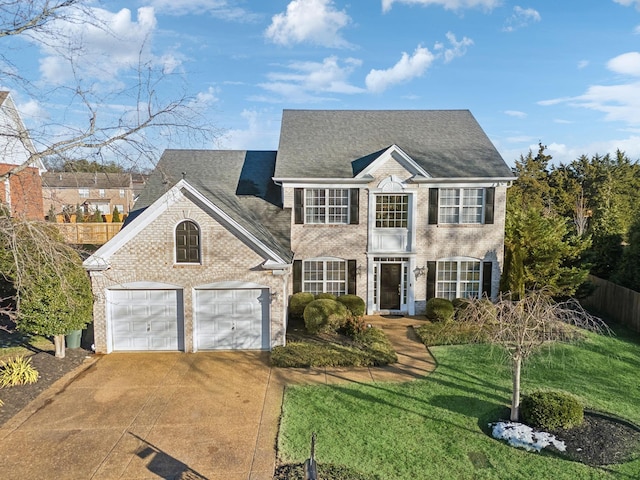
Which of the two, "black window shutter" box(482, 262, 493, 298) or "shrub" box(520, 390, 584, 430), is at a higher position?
"black window shutter" box(482, 262, 493, 298)

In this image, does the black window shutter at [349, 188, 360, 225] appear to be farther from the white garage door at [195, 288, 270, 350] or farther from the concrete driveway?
the concrete driveway

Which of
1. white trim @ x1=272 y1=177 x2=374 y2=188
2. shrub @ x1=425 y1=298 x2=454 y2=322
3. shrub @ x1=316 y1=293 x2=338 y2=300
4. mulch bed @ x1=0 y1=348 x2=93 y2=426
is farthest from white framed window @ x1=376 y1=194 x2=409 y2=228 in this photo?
mulch bed @ x1=0 y1=348 x2=93 y2=426

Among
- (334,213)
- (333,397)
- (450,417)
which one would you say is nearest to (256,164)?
(334,213)

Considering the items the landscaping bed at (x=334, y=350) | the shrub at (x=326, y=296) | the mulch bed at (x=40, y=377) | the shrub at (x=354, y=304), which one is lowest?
the mulch bed at (x=40, y=377)

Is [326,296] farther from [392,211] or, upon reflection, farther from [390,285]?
[392,211]

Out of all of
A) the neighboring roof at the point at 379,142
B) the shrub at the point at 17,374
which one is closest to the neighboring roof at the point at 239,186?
the neighboring roof at the point at 379,142

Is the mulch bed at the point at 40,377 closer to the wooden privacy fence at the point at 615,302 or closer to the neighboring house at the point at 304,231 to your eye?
the neighboring house at the point at 304,231
